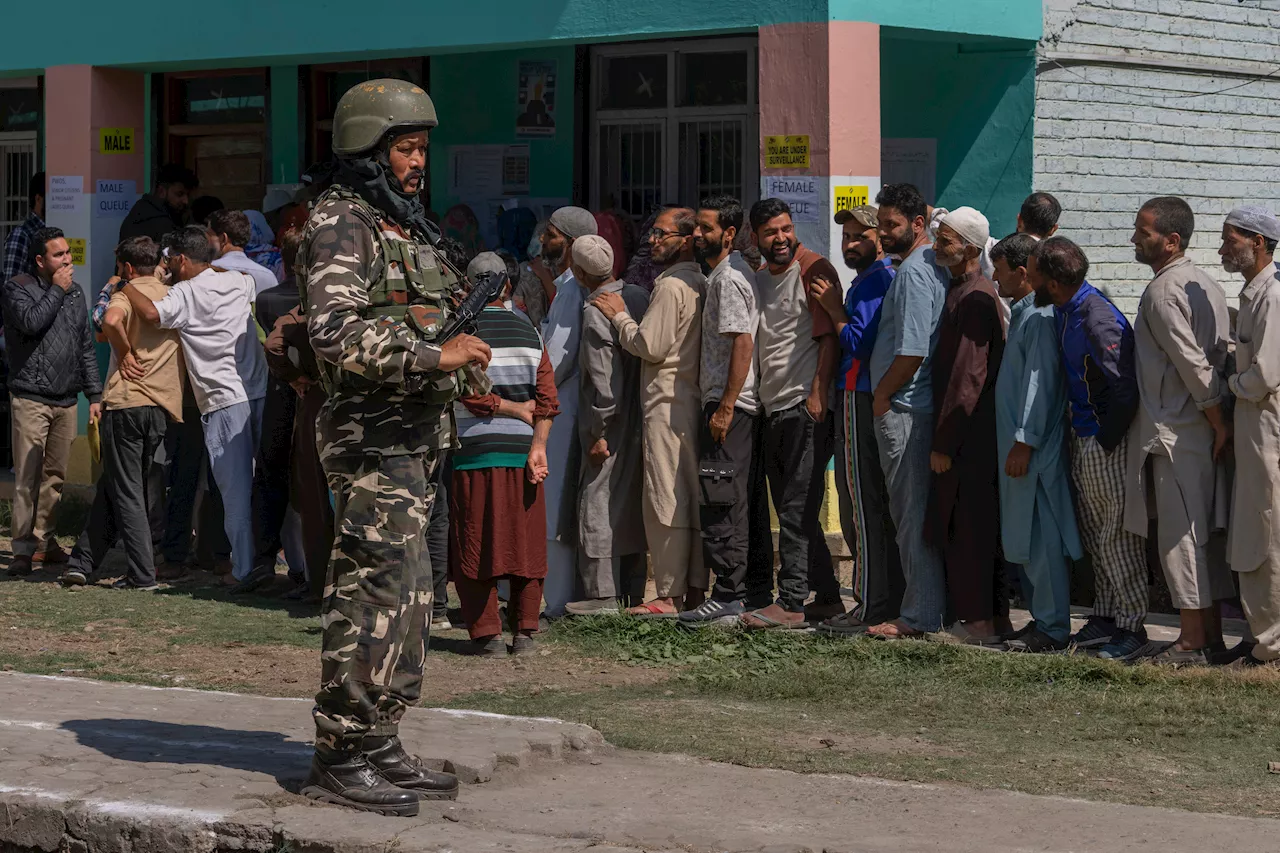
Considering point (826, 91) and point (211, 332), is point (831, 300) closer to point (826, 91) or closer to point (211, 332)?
point (826, 91)

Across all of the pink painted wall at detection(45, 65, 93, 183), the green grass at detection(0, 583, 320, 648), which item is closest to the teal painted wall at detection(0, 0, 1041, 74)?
the pink painted wall at detection(45, 65, 93, 183)

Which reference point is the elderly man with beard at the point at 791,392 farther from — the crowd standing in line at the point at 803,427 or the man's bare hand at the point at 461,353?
the man's bare hand at the point at 461,353

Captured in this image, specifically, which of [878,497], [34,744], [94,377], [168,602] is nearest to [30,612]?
[168,602]

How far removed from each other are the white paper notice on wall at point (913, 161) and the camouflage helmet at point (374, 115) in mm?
6874

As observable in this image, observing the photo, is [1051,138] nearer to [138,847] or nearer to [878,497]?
[878,497]

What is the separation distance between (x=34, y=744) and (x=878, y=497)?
4309 mm

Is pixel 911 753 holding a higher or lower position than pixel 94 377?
lower

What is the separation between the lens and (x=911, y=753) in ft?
21.5

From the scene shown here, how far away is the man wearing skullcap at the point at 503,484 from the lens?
8.54 m

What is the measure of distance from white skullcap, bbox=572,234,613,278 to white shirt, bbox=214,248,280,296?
2.55m

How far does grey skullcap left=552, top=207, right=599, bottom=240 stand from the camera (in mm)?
9438

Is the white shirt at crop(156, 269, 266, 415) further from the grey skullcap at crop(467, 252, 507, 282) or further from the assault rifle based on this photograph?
the assault rifle

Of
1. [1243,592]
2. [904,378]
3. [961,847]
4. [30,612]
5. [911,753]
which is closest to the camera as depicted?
[961,847]

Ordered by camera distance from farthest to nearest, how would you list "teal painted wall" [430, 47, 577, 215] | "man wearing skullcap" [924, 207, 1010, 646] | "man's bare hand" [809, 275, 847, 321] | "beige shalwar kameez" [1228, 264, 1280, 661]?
1. "teal painted wall" [430, 47, 577, 215]
2. "man's bare hand" [809, 275, 847, 321]
3. "man wearing skullcap" [924, 207, 1010, 646]
4. "beige shalwar kameez" [1228, 264, 1280, 661]
